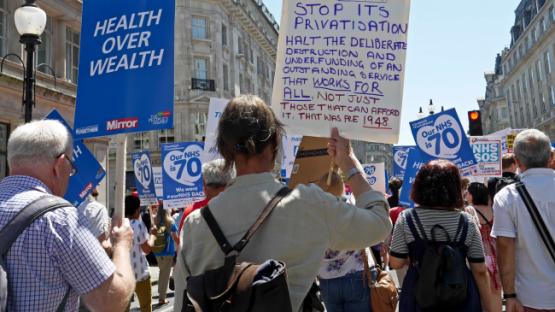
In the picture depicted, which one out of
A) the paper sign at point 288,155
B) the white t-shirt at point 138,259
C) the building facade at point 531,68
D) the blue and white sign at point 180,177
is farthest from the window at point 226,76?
the building facade at point 531,68

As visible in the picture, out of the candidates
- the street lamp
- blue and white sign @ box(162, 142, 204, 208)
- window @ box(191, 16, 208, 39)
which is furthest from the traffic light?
window @ box(191, 16, 208, 39)

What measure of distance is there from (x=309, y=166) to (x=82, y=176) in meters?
3.29

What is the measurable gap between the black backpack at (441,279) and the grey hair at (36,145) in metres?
2.39

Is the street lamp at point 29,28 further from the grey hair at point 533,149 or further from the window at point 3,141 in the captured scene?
the window at point 3,141

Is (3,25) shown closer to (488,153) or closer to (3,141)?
(3,141)

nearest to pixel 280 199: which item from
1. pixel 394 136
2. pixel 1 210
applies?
pixel 1 210

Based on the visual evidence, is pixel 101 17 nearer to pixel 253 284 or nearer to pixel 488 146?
pixel 253 284

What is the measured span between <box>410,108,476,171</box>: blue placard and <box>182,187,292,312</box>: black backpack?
304 inches

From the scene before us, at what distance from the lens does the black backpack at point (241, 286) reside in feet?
6.05

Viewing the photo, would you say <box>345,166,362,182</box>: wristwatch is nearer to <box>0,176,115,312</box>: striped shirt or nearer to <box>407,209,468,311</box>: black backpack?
<box>0,176,115,312</box>: striped shirt

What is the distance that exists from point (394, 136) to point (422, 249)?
887mm

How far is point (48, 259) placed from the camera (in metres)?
2.08

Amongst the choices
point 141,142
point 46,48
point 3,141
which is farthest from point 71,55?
point 141,142

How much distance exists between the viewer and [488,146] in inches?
466
